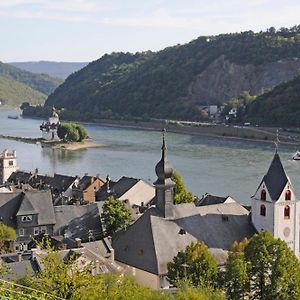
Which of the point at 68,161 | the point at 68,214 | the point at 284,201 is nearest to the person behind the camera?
the point at 284,201

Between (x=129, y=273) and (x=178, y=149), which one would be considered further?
(x=178, y=149)

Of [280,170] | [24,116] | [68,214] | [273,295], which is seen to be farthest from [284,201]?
[24,116]

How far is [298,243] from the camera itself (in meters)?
19.8

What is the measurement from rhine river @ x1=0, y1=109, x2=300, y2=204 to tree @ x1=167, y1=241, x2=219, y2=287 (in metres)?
17.5

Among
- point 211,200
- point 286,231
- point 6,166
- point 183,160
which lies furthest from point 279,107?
point 286,231

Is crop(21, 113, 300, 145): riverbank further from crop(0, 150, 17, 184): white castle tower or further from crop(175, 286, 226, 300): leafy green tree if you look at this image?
crop(175, 286, 226, 300): leafy green tree

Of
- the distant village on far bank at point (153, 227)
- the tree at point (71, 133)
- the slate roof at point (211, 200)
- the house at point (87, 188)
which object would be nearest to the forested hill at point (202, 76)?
the tree at point (71, 133)

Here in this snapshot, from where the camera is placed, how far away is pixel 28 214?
23016mm

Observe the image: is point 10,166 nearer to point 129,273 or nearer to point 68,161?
point 68,161

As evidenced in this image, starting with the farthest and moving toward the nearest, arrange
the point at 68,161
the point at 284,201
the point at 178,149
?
the point at 178,149 < the point at 68,161 < the point at 284,201

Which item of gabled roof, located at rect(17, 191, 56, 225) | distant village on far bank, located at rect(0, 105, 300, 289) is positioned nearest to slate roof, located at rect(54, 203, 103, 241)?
distant village on far bank, located at rect(0, 105, 300, 289)

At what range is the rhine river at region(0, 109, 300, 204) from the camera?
1609 inches

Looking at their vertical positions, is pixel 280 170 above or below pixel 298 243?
above

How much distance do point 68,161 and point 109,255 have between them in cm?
3964
